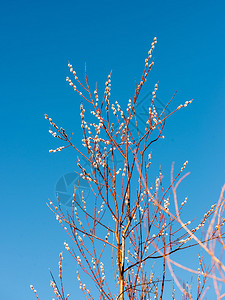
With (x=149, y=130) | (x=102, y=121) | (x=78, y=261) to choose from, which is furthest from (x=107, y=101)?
(x=78, y=261)

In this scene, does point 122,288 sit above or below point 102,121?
below

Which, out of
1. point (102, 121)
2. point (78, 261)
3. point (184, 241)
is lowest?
point (184, 241)

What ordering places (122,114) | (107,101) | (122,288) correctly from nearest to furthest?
(122,288) → (107,101) → (122,114)

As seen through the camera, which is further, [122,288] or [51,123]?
[51,123]

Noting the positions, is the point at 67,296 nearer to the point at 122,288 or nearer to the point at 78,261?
the point at 78,261

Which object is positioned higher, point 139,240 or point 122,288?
point 139,240

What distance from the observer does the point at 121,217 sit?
283 centimetres

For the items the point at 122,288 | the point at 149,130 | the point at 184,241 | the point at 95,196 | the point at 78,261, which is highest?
the point at 149,130

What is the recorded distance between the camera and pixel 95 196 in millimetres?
2998

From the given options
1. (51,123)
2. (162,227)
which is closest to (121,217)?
(162,227)

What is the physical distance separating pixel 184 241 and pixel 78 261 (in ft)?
3.44

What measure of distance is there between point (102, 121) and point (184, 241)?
137cm

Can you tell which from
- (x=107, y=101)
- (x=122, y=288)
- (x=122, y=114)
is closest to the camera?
(x=122, y=288)

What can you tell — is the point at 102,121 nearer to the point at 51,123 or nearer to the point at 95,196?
the point at 51,123
